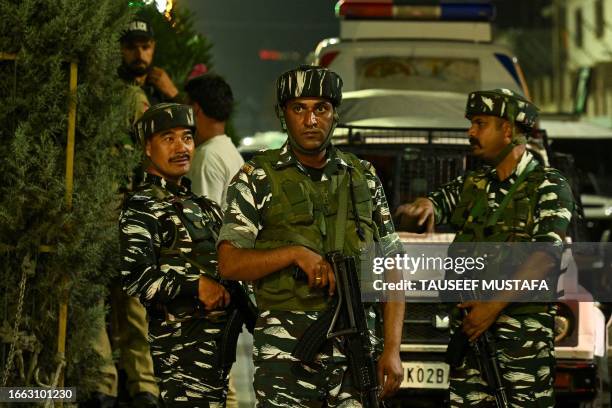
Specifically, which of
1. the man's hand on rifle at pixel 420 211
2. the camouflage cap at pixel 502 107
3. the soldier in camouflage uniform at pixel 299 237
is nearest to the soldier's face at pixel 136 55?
the man's hand on rifle at pixel 420 211

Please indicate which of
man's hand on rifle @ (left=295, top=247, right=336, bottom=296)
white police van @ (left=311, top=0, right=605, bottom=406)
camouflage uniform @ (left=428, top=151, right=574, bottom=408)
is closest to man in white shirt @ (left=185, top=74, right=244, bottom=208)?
white police van @ (left=311, top=0, right=605, bottom=406)

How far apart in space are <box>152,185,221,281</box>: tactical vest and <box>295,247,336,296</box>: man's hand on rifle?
107 centimetres

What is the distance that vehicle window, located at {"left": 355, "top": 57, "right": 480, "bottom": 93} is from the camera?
1058 cm

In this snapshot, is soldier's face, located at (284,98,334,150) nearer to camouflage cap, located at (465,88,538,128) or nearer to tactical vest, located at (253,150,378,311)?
tactical vest, located at (253,150,378,311)

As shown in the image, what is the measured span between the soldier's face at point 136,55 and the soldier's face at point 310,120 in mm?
3265

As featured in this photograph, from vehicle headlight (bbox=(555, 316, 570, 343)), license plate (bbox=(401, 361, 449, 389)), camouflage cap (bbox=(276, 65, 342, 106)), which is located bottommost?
license plate (bbox=(401, 361, 449, 389))

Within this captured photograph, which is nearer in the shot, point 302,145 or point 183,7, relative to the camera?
point 302,145

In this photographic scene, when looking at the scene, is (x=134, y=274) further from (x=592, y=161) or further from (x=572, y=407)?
(x=592, y=161)

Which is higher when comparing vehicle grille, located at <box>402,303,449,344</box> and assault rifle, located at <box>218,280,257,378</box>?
assault rifle, located at <box>218,280,257,378</box>

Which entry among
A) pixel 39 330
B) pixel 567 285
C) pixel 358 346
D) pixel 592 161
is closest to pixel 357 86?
pixel 567 285

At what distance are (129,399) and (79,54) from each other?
2217 millimetres

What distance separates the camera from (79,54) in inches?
267

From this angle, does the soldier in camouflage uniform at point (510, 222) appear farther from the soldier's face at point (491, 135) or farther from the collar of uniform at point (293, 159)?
the collar of uniform at point (293, 159)

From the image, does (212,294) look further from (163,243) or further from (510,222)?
(510,222)
